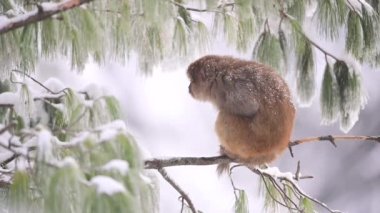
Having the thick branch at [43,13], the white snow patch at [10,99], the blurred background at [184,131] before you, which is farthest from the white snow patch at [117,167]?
the blurred background at [184,131]

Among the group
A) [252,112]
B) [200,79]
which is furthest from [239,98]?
[200,79]

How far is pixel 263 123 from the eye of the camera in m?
1.77

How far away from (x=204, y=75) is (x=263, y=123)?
243 millimetres

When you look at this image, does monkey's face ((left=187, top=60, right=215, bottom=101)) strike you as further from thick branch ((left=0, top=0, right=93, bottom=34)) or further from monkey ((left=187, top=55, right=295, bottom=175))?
thick branch ((left=0, top=0, right=93, bottom=34))

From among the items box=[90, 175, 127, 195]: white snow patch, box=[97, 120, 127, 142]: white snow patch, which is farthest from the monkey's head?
box=[90, 175, 127, 195]: white snow patch

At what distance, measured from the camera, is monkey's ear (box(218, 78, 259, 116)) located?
178 centimetres

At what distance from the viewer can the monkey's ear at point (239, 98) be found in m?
1.78

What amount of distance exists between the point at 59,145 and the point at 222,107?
880 mm

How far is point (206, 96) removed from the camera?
75.9 inches

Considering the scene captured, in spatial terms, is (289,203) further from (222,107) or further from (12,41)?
(12,41)

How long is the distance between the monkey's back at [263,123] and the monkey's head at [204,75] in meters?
0.11

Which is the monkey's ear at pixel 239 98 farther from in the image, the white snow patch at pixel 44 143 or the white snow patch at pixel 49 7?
the white snow patch at pixel 44 143

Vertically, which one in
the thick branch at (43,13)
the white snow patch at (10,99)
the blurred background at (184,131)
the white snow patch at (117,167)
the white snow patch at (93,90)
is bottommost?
the blurred background at (184,131)

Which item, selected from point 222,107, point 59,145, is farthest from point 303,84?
point 59,145
